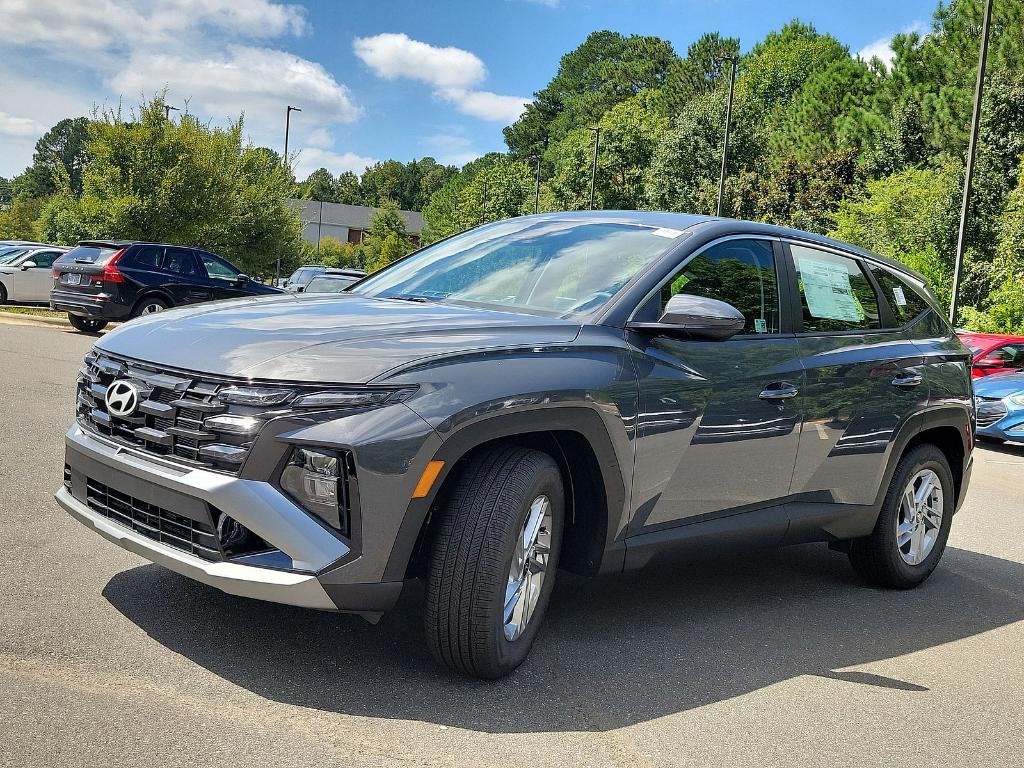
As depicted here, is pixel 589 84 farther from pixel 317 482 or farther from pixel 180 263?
pixel 317 482

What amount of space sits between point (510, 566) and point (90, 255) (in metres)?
16.0

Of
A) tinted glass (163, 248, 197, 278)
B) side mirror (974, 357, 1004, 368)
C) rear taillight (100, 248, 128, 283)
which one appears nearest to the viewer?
side mirror (974, 357, 1004, 368)

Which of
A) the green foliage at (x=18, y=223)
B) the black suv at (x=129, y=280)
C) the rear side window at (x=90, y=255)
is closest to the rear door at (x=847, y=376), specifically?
the black suv at (x=129, y=280)

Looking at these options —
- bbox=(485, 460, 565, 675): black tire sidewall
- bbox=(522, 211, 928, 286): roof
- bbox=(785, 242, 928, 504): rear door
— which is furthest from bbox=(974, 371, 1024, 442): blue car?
bbox=(485, 460, 565, 675): black tire sidewall

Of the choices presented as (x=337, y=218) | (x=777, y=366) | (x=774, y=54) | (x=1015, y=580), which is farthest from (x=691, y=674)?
(x=337, y=218)

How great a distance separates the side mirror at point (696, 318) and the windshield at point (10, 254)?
74.5 ft

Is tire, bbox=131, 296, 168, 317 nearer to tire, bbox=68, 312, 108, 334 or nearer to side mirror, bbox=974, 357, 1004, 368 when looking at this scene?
tire, bbox=68, 312, 108, 334

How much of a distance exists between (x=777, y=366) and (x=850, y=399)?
23.3 inches

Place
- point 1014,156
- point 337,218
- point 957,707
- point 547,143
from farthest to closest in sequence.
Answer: point 337,218 → point 547,143 → point 1014,156 → point 957,707

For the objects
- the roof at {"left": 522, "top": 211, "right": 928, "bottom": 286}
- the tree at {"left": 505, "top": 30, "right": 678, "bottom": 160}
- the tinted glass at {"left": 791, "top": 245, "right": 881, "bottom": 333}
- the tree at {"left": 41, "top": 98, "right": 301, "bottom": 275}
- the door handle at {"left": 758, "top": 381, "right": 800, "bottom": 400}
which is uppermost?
the tree at {"left": 505, "top": 30, "right": 678, "bottom": 160}

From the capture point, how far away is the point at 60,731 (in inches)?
122

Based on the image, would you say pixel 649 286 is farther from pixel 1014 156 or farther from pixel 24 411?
pixel 1014 156

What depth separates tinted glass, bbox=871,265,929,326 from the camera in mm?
5652

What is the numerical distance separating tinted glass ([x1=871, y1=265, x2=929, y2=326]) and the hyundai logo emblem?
12.5 feet
